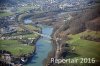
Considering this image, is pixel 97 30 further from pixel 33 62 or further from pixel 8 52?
pixel 8 52

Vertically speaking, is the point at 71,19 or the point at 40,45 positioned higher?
the point at 71,19

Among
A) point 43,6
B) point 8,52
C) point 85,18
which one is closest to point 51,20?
point 43,6

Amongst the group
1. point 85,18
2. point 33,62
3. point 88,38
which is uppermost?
point 85,18

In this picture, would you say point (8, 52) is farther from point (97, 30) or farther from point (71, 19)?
point (97, 30)

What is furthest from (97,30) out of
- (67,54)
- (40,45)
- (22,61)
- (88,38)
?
(22,61)

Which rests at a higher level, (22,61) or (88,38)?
(88,38)
